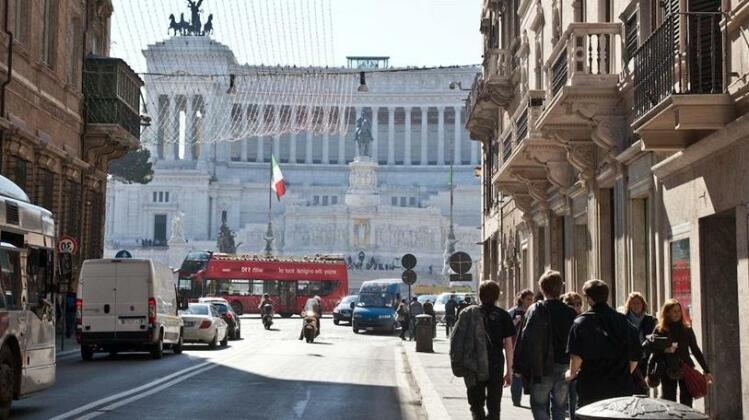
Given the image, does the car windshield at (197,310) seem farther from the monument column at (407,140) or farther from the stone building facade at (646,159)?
the monument column at (407,140)

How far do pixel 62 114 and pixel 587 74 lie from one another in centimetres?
2212

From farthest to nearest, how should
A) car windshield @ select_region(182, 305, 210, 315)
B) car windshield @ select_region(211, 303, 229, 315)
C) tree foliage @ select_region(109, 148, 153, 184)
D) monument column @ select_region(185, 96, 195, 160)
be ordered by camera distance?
monument column @ select_region(185, 96, 195, 160) → tree foliage @ select_region(109, 148, 153, 184) → car windshield @ select_region(211, 303, 229, 315) → car windshield @ select_region(182, 305, 210, 315)

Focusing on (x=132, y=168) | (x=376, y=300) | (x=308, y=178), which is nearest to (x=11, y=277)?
(x=376, y=300)

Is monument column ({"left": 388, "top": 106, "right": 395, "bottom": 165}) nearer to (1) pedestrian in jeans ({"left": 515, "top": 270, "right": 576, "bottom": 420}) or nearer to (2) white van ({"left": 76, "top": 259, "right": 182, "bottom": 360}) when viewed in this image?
(2) white van ({"left": 76, "top": 259, "right": 182, "bottom": 360})

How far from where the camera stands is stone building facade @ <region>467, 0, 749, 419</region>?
13102mm

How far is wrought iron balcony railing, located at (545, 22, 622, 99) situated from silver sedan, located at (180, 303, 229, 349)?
640 inches

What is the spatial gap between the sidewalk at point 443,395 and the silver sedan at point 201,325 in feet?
25.0

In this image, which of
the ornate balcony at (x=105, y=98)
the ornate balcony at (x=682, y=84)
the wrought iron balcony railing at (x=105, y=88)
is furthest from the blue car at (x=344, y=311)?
the ornate balcony at (x=682, y=84)

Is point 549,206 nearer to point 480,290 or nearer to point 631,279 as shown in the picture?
point 631,279

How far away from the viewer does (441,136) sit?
14525 centimetres

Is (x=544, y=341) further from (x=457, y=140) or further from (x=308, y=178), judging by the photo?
(x=457, y=140)

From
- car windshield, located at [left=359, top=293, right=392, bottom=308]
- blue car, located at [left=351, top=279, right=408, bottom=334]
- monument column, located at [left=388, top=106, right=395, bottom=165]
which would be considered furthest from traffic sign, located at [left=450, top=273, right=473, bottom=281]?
monument column, located at [left=388, top=106, right=395, bottom=165]

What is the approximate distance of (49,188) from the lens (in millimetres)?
35844

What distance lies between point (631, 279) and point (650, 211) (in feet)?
4.75
